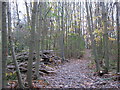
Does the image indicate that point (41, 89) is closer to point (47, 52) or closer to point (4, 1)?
point (4, 1)

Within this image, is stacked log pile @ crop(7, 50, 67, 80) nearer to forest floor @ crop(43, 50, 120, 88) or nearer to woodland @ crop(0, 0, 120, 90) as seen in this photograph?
woodland @ crop(0, 0, 120, 90)

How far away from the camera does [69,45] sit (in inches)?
706

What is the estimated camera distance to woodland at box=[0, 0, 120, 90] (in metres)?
5.19

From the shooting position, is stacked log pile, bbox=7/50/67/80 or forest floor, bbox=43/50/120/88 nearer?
forest floor, bbox=43/50/120/88

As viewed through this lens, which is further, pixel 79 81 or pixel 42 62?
pixel 42 62

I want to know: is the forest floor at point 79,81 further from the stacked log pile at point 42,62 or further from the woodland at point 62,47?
the stacked log pile at point 42,62

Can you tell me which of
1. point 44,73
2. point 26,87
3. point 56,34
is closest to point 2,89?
point 26,87

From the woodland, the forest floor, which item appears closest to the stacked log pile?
the woodland

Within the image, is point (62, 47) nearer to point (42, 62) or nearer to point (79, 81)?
point (42, 62)

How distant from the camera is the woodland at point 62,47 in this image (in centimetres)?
519

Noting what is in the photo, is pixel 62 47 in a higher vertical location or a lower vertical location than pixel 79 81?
higher

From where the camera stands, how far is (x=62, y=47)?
13875mm

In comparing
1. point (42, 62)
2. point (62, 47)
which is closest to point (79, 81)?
point (42, 62)

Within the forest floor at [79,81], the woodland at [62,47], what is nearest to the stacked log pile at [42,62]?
the woodland at [62,47]
